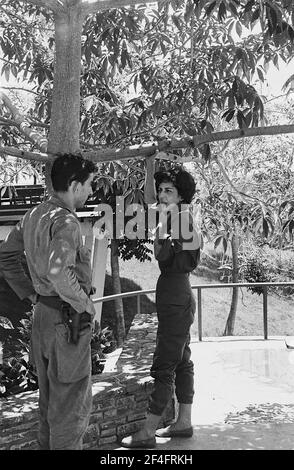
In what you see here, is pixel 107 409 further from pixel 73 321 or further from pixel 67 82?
pixel 67 82

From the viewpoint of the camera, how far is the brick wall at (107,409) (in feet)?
13.4

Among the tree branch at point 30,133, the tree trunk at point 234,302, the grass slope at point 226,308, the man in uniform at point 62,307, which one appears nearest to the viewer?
the man in uniform at point 62,307

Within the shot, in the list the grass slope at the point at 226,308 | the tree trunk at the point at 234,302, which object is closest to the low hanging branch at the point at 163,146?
the tree trunk at the point at 234,302

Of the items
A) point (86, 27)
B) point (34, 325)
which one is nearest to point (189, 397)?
point (34, 325)

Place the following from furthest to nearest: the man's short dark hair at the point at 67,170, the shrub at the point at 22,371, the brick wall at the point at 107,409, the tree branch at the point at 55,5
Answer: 1. the tree branch at the point at 55,5
2. the shrub at the point at 22,371
3. the brick wall at the point at 107,409
4. the man's short dark hair at the point at 67,170

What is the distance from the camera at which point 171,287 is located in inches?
180

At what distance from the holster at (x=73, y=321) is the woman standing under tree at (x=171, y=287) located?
3.53ft

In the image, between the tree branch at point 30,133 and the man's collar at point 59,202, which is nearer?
the man's collar at point 59,202

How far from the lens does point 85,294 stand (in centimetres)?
353

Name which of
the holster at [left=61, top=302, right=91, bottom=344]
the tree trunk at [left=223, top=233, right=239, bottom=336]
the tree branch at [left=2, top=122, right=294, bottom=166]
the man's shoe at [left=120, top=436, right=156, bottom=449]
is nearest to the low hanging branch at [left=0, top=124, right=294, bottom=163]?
the tree branch at [left=2, top=122, right=294, bottom=166]

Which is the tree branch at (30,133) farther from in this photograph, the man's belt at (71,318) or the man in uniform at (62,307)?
the man's belt at (71,318)

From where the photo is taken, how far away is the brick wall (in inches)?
161

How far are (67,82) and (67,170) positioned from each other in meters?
1.54

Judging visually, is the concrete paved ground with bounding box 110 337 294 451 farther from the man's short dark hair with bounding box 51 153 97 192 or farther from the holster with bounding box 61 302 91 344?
the man's short dark hair with bounding box 51 153 97 192
